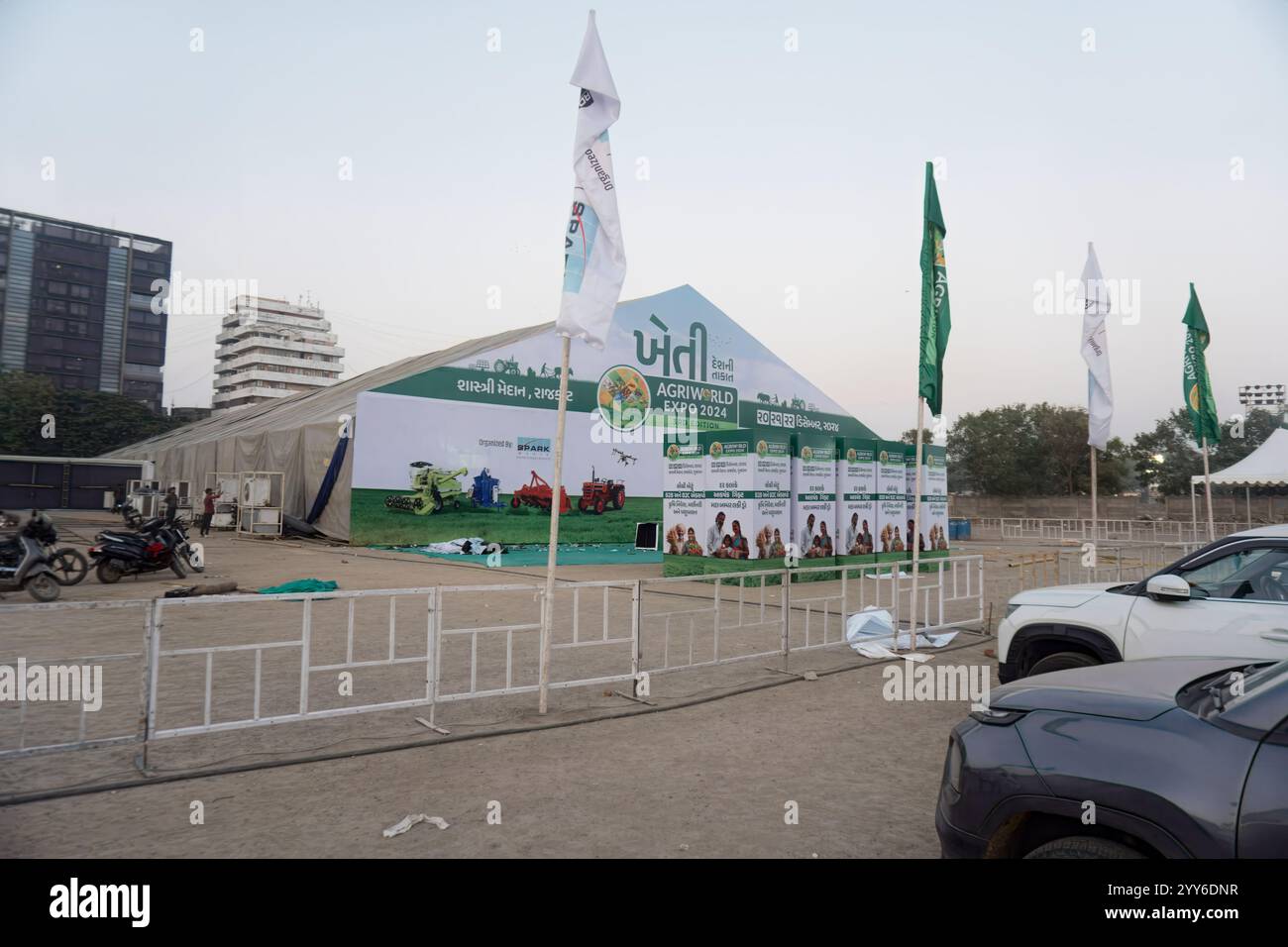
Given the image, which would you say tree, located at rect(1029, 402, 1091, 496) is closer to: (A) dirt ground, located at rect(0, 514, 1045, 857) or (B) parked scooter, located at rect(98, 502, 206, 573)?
(A) dirt ground, located at rect(0, 514, 1045, 857)

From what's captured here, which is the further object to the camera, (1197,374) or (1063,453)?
(1063,453)

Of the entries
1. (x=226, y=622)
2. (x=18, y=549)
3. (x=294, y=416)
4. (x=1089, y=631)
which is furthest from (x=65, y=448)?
(x=1089, y=631)

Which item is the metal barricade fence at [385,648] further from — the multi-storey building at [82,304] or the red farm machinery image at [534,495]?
the multi-storey building at [82,304]

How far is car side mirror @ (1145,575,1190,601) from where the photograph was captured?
546cm

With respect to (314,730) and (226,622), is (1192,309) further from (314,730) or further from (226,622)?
(226,622)

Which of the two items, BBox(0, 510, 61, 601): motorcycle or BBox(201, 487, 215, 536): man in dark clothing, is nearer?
BBox(0, 510, 61, 601): motorcycle

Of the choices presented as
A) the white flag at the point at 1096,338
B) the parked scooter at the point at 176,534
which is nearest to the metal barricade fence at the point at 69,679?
the parked scooter at the point at 176,534

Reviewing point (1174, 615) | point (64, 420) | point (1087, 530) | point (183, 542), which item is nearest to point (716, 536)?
point (183, 542)

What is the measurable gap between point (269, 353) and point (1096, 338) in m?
114

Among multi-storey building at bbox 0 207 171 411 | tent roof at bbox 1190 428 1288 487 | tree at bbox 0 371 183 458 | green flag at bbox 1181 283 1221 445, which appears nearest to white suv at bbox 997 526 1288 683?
green flag at bbox 1181 283 1221 445

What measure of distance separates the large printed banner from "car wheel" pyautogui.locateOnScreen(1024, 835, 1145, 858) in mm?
18756

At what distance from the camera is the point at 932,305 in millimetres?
10039

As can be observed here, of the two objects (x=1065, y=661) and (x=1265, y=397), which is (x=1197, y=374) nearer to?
(x=1065, y=661)
